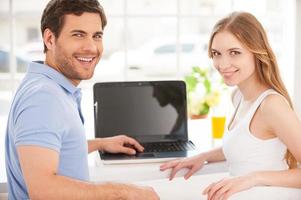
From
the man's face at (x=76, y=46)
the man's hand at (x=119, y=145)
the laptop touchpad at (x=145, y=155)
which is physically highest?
the man's face at (x=76, y=46)

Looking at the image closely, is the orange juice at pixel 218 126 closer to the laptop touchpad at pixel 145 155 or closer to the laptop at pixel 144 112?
the laptop at pixel 144 112

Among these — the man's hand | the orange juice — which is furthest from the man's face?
the orange juice

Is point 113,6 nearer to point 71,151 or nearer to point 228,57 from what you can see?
point 228,57

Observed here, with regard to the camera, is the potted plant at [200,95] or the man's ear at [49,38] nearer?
the man's ear at [49,38]

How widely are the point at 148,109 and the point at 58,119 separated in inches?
37.8

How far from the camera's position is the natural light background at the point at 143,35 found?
2.73m

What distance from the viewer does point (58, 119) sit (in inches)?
48.8

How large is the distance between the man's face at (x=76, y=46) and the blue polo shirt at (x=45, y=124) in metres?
0.04

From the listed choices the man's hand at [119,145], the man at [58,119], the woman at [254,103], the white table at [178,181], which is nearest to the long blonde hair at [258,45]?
the woman at [254,103]

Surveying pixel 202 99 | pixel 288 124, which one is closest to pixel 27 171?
pixel 288 124

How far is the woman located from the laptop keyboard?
31cm

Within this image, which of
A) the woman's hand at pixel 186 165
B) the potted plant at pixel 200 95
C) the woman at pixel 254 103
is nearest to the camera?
the woman at pixel 254 103

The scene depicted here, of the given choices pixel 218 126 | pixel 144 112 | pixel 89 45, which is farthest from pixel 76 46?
pixel 218 126

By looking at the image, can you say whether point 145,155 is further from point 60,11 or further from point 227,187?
point 60,11
